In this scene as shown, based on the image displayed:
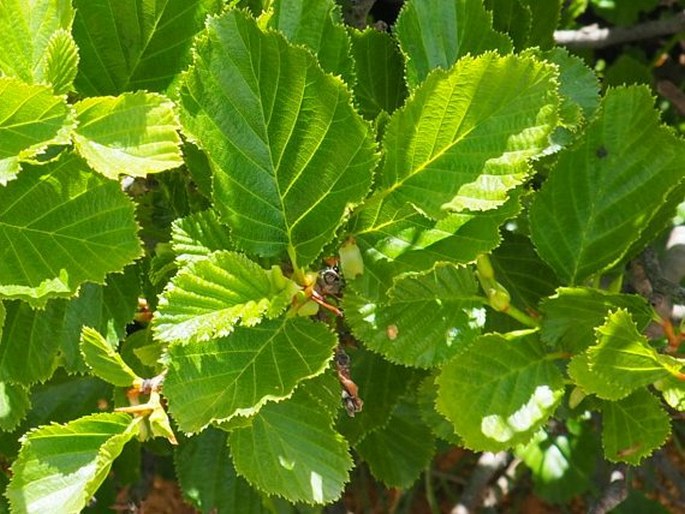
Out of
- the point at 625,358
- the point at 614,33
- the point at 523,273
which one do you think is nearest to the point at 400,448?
the point at 523,273

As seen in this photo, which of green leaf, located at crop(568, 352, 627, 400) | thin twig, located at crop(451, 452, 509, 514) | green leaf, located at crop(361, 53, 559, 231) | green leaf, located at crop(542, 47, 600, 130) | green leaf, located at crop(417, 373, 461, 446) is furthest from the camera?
thin twig, located at crop(451, 452, 509, 514)

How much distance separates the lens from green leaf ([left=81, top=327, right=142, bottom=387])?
0.74 meters

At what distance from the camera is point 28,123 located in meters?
0.69

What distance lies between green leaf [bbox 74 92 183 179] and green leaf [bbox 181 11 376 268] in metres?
0.03

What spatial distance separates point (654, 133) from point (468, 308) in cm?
24

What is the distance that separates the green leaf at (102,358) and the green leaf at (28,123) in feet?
0.45

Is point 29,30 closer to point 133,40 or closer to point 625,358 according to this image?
point 133,40

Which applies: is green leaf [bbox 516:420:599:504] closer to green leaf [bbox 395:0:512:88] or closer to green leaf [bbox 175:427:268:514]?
green leaf [bbox 175:427:268:514]

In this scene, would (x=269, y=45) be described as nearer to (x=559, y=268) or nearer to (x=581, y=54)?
(x=559, y=268)

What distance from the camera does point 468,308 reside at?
0.84 meters

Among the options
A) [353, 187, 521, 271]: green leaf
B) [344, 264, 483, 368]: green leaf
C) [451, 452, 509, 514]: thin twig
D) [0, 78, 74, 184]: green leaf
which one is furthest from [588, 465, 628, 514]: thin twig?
[0, 78, 74, 184]: green leaf

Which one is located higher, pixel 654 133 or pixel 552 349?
pixel 654 133

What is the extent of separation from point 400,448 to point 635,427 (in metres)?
0.39

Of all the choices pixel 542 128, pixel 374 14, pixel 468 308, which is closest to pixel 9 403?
pixel 468 308
